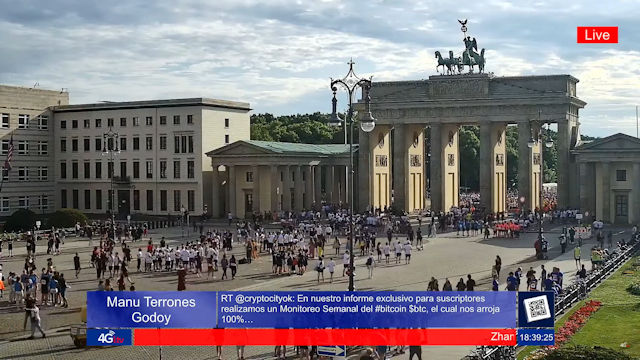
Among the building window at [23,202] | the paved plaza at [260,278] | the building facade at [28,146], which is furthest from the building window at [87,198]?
the paved plaza at [260,278]

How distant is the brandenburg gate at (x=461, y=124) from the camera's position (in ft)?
282

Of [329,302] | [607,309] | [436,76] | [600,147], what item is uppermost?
[436,76]

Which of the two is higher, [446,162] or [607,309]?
[446,162]

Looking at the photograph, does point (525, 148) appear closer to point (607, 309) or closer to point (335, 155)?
point (335, 155)

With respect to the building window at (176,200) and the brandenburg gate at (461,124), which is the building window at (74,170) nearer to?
the building window at (176,200)

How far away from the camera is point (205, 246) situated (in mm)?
52094

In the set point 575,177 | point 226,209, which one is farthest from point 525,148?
point 226,209

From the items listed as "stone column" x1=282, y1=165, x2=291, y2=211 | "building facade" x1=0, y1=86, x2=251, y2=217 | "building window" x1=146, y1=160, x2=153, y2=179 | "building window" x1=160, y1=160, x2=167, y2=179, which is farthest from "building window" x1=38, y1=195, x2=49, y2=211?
"stone column" x1=282, y1=165, x2=291, y2=211

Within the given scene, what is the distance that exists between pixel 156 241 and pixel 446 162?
4144 centimetres

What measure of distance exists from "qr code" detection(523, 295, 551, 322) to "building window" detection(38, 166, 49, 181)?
89018 millimetres

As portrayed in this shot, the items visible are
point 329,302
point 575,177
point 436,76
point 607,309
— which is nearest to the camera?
point 329,302

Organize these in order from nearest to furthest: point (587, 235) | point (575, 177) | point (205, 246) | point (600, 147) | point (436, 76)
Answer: point (205, 246), point (587, 235), point (600, 147), point (575, 177), point (436, 76)

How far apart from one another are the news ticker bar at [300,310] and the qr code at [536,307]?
68 millimetres

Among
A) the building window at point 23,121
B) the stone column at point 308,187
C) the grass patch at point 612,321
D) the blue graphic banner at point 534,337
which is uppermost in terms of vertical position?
the building window at point 23,121
